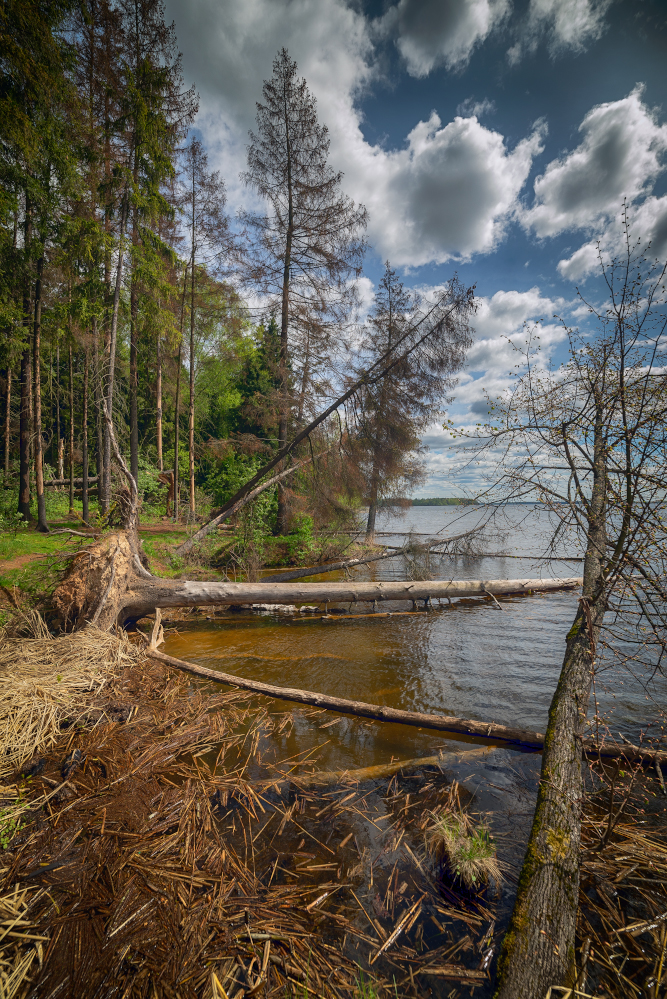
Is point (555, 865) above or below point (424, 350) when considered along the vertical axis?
below

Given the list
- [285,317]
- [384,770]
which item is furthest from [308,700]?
[285,317]

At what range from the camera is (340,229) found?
12094 millimetres

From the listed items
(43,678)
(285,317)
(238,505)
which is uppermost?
(285,317)

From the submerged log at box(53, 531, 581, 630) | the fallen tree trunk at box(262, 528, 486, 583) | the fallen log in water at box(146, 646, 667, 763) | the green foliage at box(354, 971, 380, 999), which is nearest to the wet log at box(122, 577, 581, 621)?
the submerged log at box(53, 531, 581, 630)

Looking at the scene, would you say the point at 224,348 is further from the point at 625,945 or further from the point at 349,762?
the point at 625,945

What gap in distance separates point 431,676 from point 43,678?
203 inches

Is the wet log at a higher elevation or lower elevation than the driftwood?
higher

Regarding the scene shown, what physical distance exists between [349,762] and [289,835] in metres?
1.07

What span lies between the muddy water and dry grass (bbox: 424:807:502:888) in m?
0.14

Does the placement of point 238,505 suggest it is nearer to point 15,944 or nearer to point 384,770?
point 384,770

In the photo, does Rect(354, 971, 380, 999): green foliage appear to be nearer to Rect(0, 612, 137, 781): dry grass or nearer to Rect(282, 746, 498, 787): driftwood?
Rect(282, 746, 498, 787): driftwood

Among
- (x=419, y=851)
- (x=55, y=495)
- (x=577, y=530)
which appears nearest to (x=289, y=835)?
(x=419, y=851)

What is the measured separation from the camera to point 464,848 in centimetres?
247

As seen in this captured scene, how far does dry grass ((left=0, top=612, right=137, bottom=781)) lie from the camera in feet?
10.3
